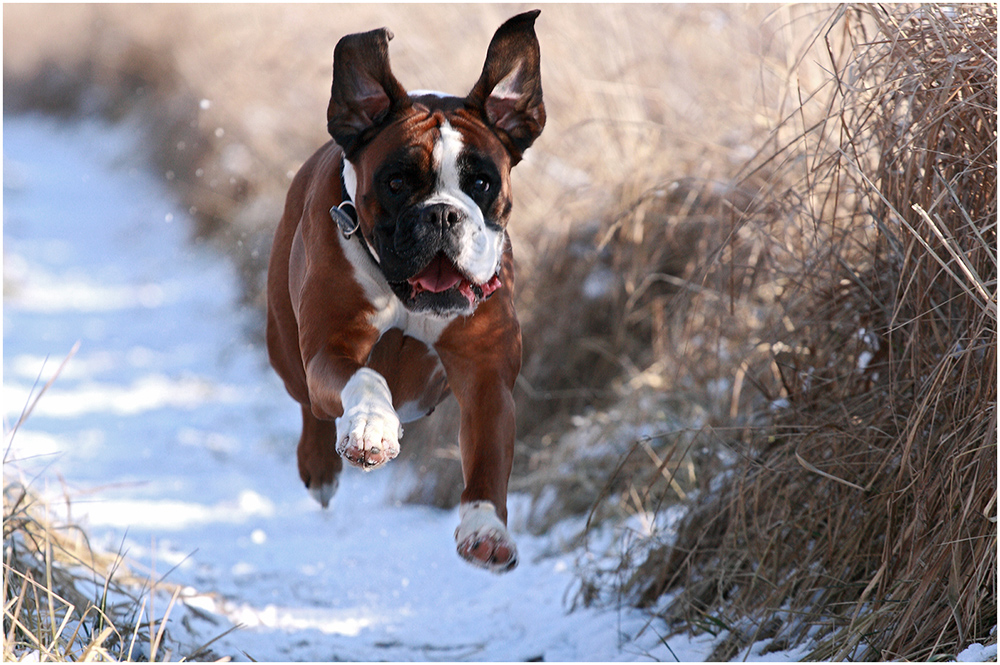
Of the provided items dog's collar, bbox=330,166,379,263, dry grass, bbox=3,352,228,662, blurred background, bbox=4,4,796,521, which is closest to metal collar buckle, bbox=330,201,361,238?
dog's collar, bbox=330,166,379,263

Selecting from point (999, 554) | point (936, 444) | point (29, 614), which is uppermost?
point (29, 614)

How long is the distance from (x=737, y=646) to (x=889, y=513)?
2.17 ft

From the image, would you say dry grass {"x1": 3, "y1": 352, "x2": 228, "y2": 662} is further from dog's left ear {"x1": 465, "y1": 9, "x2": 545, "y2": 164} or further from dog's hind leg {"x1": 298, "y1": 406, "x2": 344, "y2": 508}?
dog's left ear {"x1": 465, "y1": 9, "x2": 545, "y2": 164}

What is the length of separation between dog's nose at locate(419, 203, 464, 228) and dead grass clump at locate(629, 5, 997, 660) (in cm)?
108

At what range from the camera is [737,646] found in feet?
10.5

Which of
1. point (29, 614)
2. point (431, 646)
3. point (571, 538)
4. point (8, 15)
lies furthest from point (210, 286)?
point (8, 15)

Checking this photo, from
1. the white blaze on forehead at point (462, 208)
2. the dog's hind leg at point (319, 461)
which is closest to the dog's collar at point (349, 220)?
the white blaze on forehead at point (462, 208)

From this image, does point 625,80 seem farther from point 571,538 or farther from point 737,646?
point 737,646

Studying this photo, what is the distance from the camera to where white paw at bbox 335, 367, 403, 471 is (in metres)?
2.16

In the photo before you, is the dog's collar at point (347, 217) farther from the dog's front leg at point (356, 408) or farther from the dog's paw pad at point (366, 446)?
the dog's paw pad at point (366, 446)

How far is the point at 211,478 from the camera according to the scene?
250 inches

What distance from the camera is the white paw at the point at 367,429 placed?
216 cm

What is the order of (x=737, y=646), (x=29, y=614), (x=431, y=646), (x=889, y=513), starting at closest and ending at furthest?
(x=29, y=614), (x=889, y=513), (x=737, y=646), (x=431, y=646)

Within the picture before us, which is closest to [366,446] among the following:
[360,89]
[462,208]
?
[462,208]
